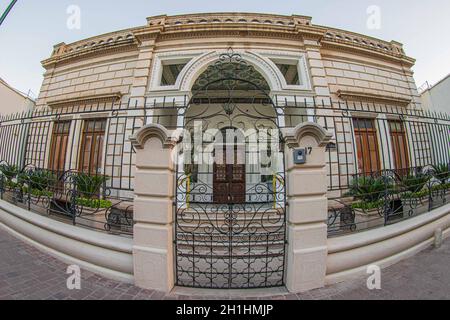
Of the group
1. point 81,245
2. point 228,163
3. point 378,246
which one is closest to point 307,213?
point 378,246

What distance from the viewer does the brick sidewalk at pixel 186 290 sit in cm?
243

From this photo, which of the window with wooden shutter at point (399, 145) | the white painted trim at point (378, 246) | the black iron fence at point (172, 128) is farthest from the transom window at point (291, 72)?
the white painted trim at point (378, 246)

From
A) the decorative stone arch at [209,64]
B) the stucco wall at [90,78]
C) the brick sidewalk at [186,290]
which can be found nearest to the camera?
the brick sidewalk at [186,290]

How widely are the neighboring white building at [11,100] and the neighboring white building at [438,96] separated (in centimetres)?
2187

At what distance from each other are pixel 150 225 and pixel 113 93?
647 centimetres

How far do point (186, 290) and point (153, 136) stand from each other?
2.18 metres

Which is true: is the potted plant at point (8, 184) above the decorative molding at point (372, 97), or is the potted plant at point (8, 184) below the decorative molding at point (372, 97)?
below

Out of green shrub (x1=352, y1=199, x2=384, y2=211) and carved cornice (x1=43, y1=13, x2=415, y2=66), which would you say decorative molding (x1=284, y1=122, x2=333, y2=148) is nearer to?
green shrub (x1=352, y1=199, x2=384, y2=211)

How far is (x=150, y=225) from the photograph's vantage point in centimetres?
259

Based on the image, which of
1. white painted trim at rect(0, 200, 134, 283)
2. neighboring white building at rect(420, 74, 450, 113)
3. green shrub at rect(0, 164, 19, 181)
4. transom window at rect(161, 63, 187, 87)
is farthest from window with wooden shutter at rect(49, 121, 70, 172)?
neighboring white building at rect(420, 74, 450, 113)

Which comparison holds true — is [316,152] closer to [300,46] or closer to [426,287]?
[426,287]

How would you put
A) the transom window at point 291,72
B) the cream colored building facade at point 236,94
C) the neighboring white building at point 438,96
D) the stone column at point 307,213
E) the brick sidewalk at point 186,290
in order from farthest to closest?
the neighboring white building at point 438,96 < the transom window at point 291,72 < the cream colored building facade at point 236,94 < the stone column at point 307,213 < the brick sidewalk at point 186,290

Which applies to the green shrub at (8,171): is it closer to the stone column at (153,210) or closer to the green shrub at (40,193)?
the green shrub at (40,193)

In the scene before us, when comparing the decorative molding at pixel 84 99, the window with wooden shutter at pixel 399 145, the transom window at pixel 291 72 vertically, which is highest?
the transom window at pixel 291 72
